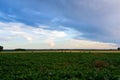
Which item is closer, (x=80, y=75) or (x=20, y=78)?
(x=20, y=78)

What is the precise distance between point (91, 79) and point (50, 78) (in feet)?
9.29

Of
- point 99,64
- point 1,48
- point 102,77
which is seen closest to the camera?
point 102,77

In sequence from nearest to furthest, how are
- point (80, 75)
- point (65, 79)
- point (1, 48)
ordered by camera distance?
point (65, 79) → point (80, 75) → point (1, 48)

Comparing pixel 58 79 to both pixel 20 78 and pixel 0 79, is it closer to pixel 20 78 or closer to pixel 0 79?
pixel 20 78

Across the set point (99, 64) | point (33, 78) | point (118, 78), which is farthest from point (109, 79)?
point (99, 64)

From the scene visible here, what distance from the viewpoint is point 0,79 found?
19234 mm

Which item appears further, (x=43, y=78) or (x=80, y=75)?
(x=80, y=75)

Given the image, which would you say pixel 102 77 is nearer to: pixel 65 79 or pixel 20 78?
pixel 65 79

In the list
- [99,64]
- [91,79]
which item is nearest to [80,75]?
[91,79]

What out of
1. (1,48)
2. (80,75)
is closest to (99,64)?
(80,75)

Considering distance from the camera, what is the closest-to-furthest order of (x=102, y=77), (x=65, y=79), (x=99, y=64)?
(x=65, y=79), (x=102, y=77), (x=99, y=64)

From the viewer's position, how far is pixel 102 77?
1978 cm

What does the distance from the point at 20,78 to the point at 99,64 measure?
58.1 feet

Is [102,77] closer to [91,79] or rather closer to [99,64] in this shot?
[91,79]
